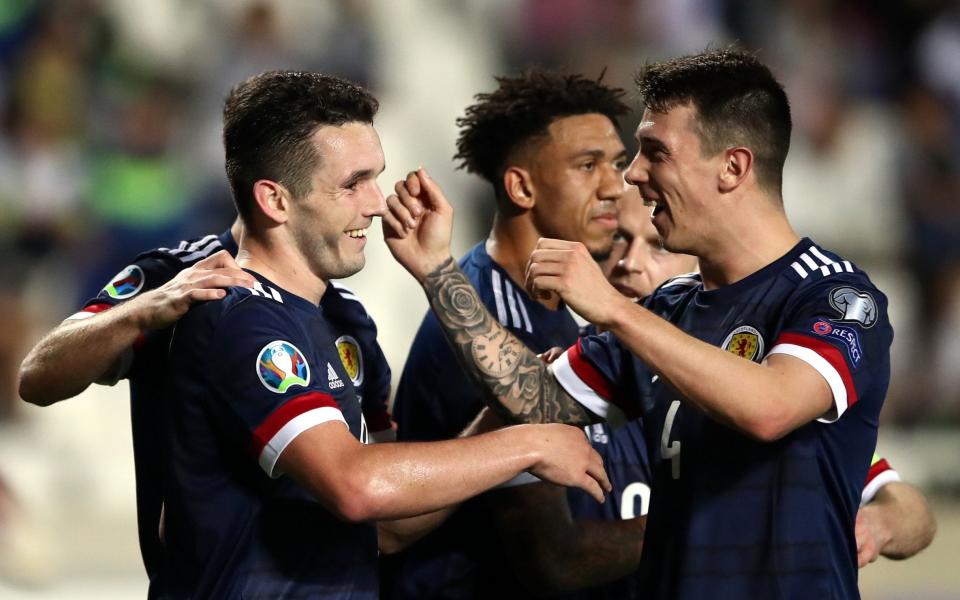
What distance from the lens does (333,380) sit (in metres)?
3.51

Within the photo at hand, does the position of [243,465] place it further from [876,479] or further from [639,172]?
[876,479]

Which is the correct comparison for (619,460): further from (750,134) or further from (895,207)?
(895,207)

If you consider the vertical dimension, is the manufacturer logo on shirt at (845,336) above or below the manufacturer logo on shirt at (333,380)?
above

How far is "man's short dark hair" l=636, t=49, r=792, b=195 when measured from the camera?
3.61m

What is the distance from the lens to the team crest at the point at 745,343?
340cm

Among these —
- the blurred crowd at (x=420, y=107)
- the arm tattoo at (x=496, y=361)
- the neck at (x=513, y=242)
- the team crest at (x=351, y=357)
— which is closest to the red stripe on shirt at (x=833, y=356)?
the arm tattoo at (x=496, y=361)

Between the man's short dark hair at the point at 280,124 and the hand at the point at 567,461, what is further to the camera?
the man's short dark hair at the point at 280,124

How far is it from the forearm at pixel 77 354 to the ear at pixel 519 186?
1.71m

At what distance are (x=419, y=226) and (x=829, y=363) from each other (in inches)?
48.7

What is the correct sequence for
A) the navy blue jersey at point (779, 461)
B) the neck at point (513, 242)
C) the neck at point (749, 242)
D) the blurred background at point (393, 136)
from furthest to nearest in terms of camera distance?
1. the blurred background at point (393, 136)
2. the neck at point (513, 242)
3. the neck at point (749, 242)
4. the navy blue jersey at point (779, 461)

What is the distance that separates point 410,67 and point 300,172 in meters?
7.21

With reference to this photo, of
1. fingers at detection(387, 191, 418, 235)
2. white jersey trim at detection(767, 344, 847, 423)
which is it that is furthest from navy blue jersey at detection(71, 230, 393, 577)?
white jersey trim at detection(767, 344, 847, 423)

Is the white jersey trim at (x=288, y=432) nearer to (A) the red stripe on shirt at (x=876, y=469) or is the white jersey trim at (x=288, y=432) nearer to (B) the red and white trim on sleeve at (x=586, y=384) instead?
(B) the red and white trim on sleeve at (x=586, y=384)


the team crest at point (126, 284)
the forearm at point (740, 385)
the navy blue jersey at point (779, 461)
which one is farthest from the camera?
A: the team crest at point (126, 284)
